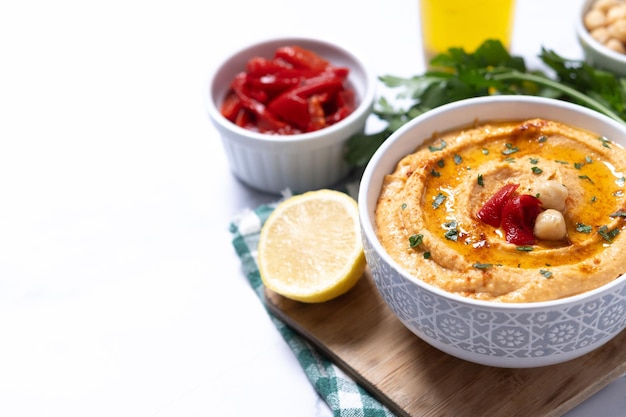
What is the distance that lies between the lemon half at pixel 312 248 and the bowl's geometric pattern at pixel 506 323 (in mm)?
468

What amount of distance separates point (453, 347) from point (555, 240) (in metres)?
0.58

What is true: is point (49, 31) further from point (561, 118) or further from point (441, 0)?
point (561, 118)

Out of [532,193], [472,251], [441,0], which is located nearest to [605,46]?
[441,0]

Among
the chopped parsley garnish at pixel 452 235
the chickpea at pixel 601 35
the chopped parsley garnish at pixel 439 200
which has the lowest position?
the chickpea at pixel 601 35

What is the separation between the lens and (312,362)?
362 cm

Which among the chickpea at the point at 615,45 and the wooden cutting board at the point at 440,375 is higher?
the chickpea at the point at 615,45

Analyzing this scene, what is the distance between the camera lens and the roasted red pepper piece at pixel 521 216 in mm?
3131

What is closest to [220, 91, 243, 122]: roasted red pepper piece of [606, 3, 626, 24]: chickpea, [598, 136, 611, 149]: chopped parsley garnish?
[598, 136, 611, 149]: chopped parsley garnish

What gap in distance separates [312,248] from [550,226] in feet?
3.79

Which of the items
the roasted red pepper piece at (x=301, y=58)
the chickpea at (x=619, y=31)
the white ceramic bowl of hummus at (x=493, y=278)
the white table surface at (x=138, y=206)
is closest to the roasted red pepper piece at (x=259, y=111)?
the white table surface at (x=138, y=206)

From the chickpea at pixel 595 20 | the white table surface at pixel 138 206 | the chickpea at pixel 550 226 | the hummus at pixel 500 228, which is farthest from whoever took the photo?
the chickpea at pixel 595 20

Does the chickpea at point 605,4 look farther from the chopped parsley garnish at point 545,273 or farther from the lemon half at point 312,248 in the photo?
the chopped parsley garnish at point 545,273

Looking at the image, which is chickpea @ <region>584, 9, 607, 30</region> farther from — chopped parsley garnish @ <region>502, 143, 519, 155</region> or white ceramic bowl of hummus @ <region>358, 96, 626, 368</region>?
chopped parsley garnish @ <region>502, 143, 519, 155</region>

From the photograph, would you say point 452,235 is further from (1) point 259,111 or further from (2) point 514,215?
(1) point 259,111
